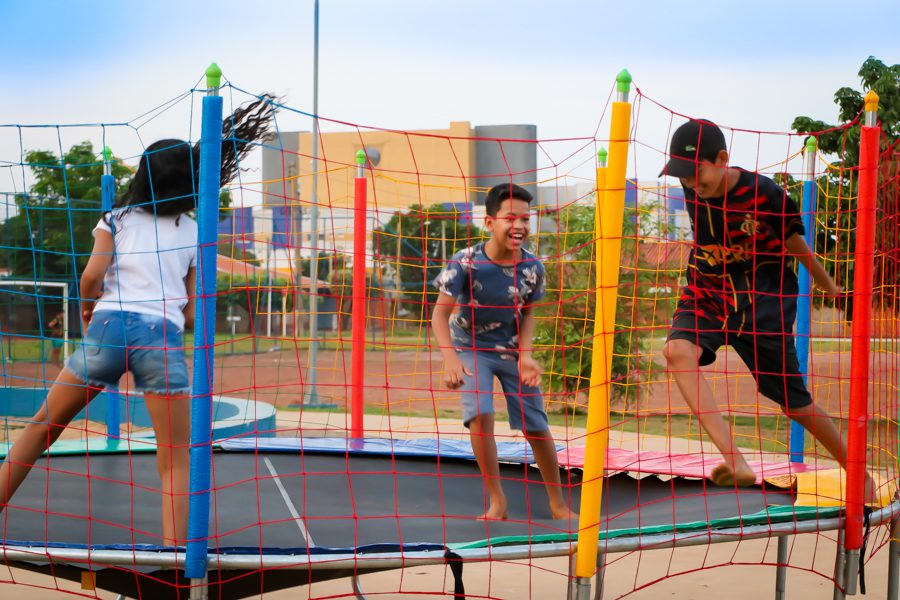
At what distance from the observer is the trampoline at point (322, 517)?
97.4 inches

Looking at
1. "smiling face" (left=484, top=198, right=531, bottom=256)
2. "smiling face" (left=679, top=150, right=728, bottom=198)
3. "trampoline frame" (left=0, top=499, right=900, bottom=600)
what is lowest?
"trampoline frame" (left=0, top=499, right=900, bottom=600)

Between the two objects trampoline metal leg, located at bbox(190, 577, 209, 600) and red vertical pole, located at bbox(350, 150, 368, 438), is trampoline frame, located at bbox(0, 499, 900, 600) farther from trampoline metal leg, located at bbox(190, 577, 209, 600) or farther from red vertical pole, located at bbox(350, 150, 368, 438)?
red vertical pole, located at bbox(350, 150, 368, 438)

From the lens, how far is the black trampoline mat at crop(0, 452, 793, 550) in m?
2.89

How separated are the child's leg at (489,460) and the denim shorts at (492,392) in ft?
0.11

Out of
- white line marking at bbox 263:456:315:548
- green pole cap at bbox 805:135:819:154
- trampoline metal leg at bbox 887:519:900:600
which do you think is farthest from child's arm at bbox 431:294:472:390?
green pole cap at bbox 805:135:819:154

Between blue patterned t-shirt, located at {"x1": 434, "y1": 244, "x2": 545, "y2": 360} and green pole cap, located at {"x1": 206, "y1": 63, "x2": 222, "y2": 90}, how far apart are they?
1267mm

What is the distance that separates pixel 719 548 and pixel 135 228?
3608mm

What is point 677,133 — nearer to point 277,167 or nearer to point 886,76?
point 886,76

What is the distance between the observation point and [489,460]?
10.6 ft

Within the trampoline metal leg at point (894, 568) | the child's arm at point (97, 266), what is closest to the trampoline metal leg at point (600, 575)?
the trampoline metal leg at point (894, 568)

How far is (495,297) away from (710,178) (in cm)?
92

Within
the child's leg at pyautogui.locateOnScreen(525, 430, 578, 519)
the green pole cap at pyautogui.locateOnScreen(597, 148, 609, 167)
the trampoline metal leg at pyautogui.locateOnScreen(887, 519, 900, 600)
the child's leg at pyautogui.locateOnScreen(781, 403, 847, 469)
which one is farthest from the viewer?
the green pole cap at pyautogui.locateOnScreen(597, 148, 609, 167)

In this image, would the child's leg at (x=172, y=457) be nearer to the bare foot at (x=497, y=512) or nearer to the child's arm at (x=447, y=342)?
the child's arm at (x=447, y=342)

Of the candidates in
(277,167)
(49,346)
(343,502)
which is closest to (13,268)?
(49,346)
